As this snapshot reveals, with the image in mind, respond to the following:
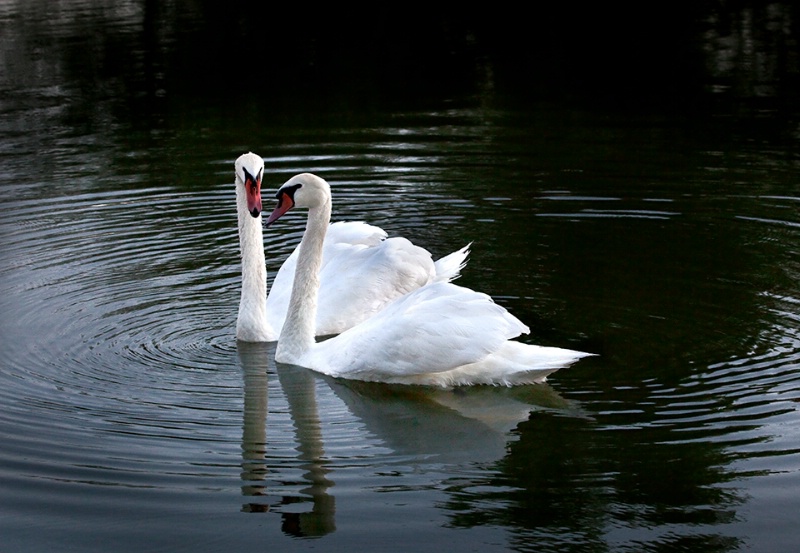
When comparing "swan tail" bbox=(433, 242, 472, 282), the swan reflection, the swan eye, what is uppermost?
the swan eye

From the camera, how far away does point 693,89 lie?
20516mm

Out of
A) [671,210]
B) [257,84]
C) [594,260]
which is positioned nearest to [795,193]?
[671,210]

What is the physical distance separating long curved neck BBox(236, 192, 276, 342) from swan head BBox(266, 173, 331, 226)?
2.27 feet

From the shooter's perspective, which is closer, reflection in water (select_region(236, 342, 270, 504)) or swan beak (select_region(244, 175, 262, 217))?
reflection in water (select_region(236, 342, 270, 504))

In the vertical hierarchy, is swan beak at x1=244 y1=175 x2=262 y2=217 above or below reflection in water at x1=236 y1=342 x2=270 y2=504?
above

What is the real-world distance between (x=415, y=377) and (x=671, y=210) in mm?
5138

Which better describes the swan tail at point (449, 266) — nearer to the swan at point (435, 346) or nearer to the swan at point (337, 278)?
the swan at point (337, 278)

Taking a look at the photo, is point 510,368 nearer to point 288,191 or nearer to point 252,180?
point 288,191

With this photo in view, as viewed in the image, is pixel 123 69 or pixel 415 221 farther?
pixel 123 69

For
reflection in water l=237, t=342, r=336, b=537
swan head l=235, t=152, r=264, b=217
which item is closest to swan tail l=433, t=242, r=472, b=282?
Answer: reflection in water l=237, t=342, r=336, b=537

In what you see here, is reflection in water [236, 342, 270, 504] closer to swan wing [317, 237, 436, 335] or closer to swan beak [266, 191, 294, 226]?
swan wing [317, 237, 436, 335]

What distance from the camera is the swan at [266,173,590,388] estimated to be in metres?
8.51

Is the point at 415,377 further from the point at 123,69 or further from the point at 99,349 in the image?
the point at 123,69

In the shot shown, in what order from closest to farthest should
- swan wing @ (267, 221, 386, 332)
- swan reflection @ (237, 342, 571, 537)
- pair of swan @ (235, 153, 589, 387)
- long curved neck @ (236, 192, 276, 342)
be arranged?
swan reflection @ (237, 342, 571, 537)
pair of swan @ (235, 153, 589, 387)
long curved neck @ (236, 192, 276, 342)
swan wing @ (267, 221, 386, 332)
